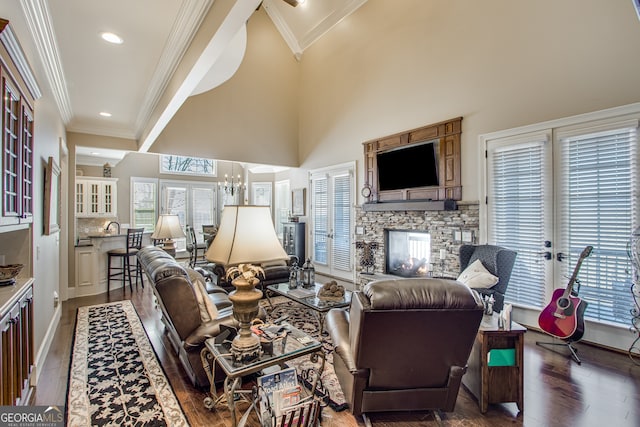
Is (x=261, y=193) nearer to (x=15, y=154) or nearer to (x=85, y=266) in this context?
(x=85, y=266)

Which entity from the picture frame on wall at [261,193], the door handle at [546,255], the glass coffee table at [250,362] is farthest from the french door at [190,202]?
the door handle at [546,255]

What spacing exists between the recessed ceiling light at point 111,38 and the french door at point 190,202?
266 inches

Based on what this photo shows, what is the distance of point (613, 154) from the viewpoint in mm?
3256

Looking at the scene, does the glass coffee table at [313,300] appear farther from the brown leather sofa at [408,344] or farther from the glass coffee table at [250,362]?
the brown leather sofa at [408,344]

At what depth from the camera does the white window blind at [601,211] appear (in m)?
3.18

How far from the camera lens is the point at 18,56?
1.91m

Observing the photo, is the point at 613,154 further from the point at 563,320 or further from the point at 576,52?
the point at 563,320

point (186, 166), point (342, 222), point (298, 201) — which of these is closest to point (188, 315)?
point (342, 222)

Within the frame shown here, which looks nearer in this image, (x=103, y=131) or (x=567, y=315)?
(x=567, y=315)

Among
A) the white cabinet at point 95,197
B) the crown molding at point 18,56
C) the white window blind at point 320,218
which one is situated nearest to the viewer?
the crown molding at point 18,56

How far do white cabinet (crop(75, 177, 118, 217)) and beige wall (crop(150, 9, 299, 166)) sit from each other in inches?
77.6

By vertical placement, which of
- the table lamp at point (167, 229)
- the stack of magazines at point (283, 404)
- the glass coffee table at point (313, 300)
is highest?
the table lamp at point (167, 229)

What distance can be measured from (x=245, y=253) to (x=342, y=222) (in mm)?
4931

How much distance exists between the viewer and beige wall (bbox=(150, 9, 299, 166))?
639cm
